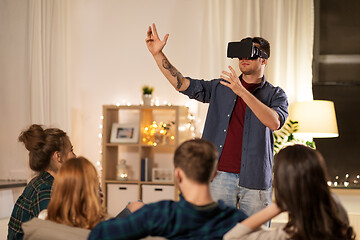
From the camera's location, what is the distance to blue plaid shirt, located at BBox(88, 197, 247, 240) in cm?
137

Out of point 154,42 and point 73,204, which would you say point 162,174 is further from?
point 73,204

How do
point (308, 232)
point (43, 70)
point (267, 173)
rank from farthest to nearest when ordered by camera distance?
point (43, 70) → point (267, 173) → point (308, 232)

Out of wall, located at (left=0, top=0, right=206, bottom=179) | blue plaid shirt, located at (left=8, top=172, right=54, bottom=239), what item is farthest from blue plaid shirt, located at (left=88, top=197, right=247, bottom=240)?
wall, located at (left=0, top=0, right=206, bottom=179)

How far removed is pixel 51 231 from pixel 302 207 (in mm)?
710

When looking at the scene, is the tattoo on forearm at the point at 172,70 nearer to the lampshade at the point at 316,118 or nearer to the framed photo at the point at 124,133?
the lampshade at the point at 316,118

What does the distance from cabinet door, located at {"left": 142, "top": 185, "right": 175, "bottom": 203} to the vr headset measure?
7.09ft

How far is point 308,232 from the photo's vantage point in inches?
55.9

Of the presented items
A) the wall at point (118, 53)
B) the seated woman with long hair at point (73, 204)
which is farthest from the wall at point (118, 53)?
the seated woman with long hair at point (73, 204)

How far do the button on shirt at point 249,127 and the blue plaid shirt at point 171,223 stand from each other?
37.4 inches

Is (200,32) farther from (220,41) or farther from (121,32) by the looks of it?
(121,32)

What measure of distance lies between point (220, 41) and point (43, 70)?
1516 millimetres

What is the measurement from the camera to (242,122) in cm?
253

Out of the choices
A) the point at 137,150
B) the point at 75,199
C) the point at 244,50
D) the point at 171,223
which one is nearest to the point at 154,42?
the point at 244,50

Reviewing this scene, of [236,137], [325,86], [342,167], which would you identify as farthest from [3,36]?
[342,167]
